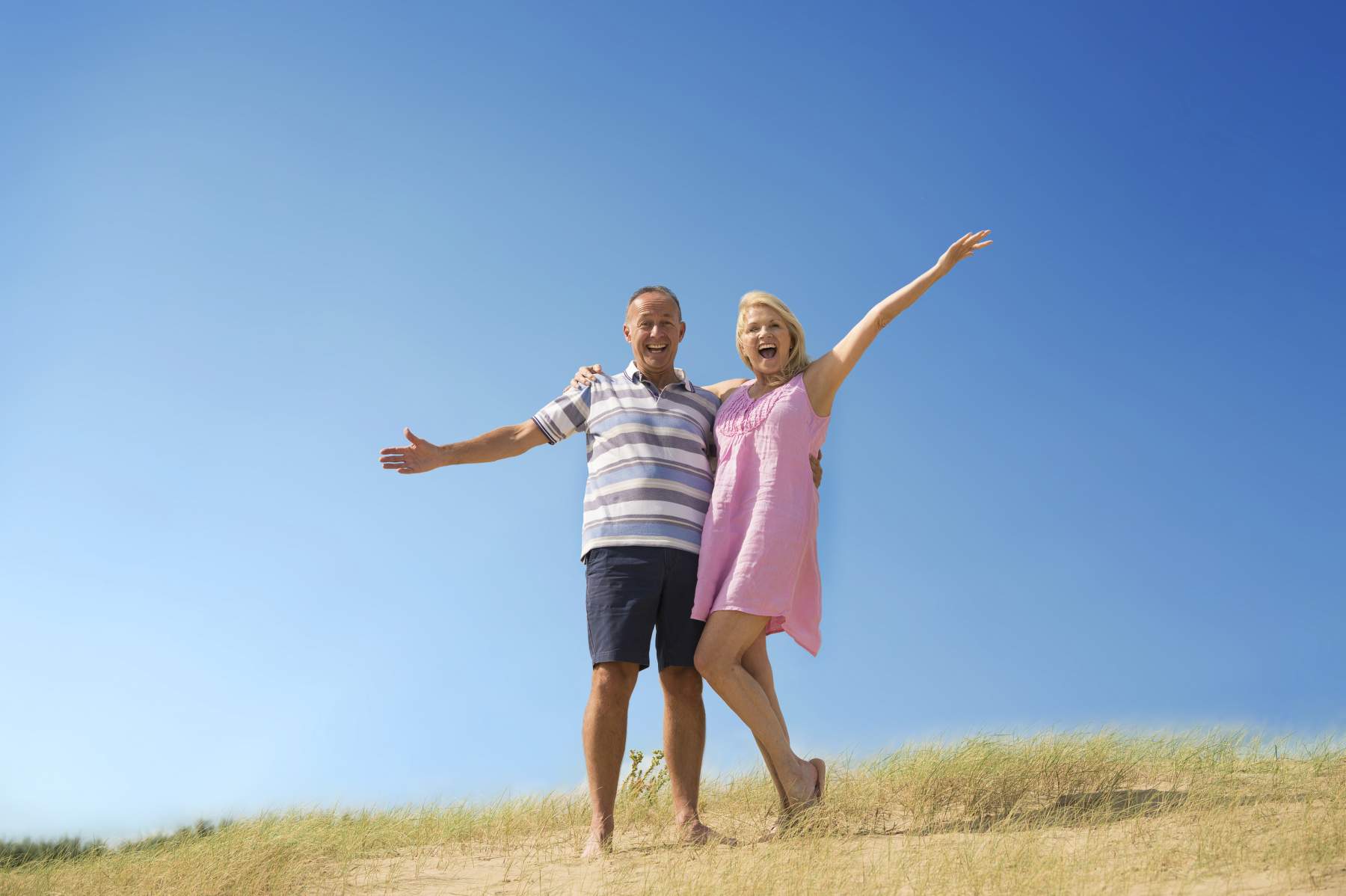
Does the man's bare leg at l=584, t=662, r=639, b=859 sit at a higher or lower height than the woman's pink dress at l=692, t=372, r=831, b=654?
lower

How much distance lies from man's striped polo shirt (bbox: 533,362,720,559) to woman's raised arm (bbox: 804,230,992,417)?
0.72 meters

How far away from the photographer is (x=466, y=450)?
6262mm

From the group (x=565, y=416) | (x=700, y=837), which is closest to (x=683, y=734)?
(x=700, y=837)

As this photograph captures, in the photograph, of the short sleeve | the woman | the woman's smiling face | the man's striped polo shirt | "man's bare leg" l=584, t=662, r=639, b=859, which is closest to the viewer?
the woman

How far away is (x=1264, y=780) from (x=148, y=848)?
6.48m

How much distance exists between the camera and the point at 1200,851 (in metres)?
4.40

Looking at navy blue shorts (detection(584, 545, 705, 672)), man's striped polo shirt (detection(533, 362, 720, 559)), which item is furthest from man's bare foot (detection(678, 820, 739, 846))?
man's striped polo shirt (detection(533, 362, 720, 559))

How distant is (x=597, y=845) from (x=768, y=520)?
6.21 ft

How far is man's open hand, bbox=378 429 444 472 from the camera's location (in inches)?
241

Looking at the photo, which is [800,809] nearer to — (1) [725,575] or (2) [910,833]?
(2) [910,833]

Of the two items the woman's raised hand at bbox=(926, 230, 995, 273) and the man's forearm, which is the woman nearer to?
the woman's raised hand at bbox=(926, 230, 995, 273)

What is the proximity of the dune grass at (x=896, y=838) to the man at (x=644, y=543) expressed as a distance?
0.49 meters

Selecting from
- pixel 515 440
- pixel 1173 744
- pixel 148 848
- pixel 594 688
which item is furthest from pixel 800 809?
pixel 148 848

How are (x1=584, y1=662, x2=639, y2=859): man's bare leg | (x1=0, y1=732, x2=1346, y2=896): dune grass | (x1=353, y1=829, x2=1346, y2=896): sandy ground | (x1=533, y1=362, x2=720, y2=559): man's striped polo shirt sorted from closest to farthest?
(x1=353, y1=829, x2=1346, y2=896): sandy ground < (x1=0, y1=732, x2=1346, y2=896): dune grass < (x1=584, y1=662, x2=639, y2=859): man's bare leg < (x1=533, y1=362, x2=720, y2=559): man's striped polo shirt
